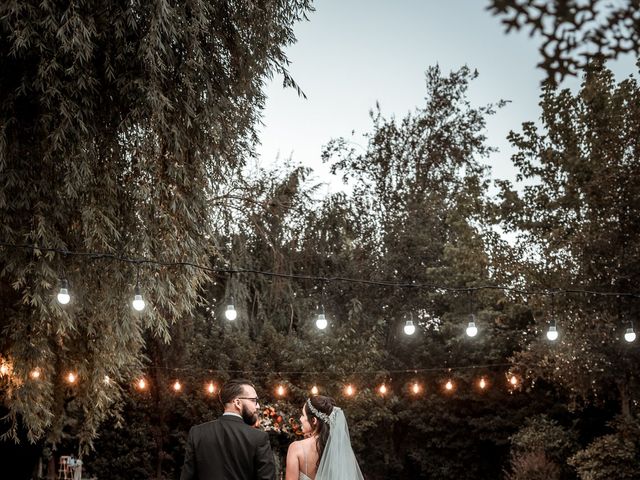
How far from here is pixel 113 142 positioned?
557 centimetres

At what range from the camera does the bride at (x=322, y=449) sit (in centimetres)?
435

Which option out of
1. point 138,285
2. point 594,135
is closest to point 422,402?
point 594,135

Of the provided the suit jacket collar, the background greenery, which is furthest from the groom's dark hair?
the background greenery

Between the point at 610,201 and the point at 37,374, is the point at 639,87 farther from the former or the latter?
the point at 37,374

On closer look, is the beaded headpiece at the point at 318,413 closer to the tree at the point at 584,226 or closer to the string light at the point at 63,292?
the string light at the point at 63,292

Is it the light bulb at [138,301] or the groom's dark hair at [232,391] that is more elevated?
the light bulb at [138,301]

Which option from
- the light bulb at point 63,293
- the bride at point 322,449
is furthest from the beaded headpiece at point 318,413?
the light bulb at point 63,293

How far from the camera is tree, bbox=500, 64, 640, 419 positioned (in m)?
9.18

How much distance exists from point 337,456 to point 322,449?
0.35 ft

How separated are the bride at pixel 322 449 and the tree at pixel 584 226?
5019 mm

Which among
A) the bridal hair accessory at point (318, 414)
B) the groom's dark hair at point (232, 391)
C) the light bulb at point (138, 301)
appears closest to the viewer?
the groom's dark hair at point (232, 391)

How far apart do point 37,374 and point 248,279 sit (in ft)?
16.1

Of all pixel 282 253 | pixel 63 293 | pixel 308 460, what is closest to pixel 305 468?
pixel 308 460

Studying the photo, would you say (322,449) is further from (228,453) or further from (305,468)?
(228,453)
